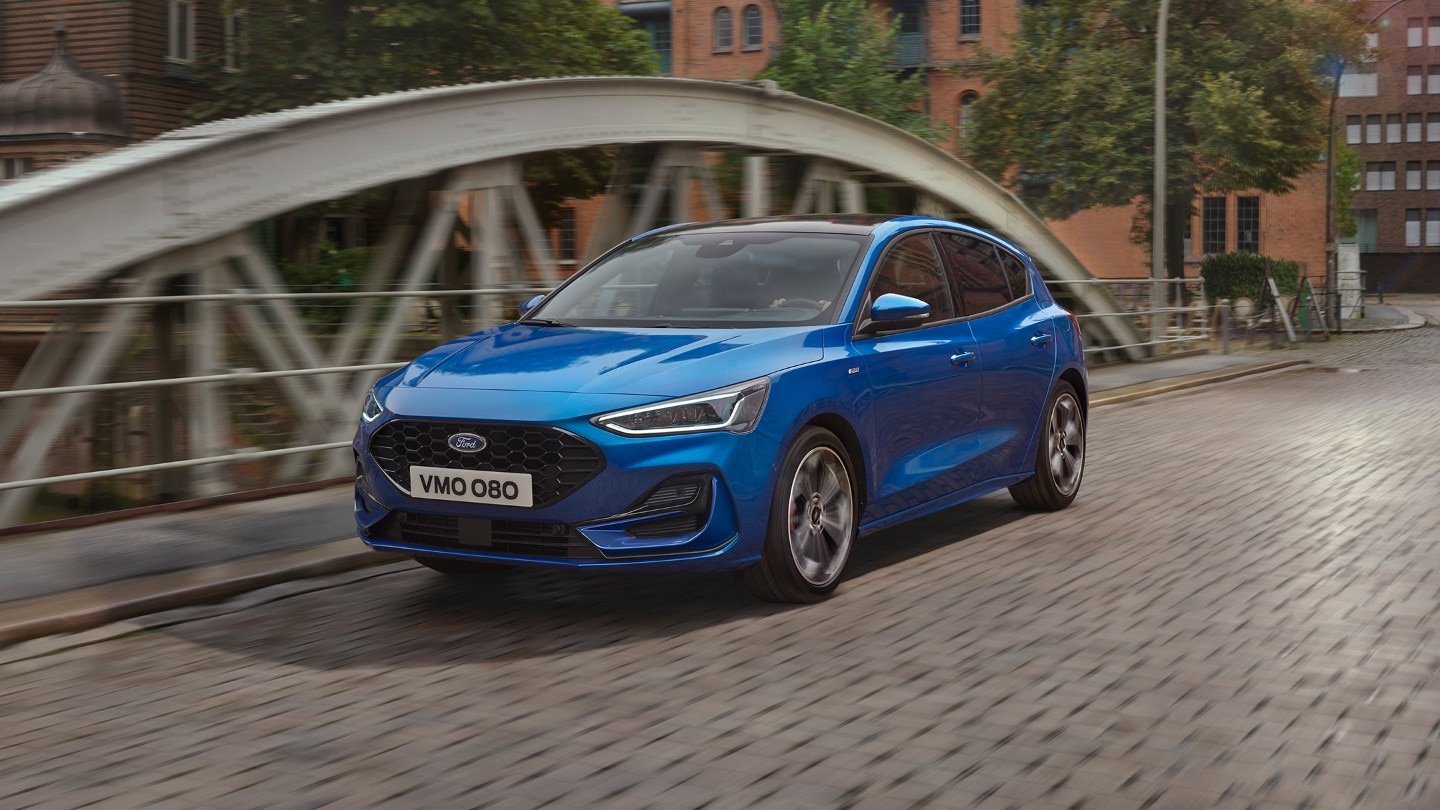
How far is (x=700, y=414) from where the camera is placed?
6.29m

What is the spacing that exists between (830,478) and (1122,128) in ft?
114

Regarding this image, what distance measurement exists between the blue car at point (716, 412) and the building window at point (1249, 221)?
53.1 m

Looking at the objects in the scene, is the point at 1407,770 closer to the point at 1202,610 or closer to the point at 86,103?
the point at 1202,610

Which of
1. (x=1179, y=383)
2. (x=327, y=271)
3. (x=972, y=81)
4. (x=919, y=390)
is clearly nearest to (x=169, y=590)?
(x=919, y=390)

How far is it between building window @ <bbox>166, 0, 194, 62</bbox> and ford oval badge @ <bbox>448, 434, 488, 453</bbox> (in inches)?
1119

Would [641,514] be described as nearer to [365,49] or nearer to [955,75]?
[365,49]

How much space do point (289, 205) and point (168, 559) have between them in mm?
4368

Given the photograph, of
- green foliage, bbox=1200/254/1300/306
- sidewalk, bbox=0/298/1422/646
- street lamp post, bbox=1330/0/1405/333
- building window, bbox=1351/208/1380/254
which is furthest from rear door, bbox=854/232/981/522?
building window, bbox=1351/208/1380/254

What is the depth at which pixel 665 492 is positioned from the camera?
6.18 meters

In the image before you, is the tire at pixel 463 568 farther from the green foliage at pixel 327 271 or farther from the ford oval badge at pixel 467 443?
the green foliage at pixel 327 271

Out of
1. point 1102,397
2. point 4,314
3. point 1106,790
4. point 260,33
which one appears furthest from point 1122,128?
point 1106,790

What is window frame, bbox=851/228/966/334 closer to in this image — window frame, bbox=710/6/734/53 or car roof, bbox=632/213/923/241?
car roof, bbox=632/213/923/241

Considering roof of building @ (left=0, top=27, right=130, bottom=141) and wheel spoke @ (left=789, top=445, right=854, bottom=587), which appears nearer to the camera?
wheel spoke @ (left=789, top=445, right=854, bottom=587)

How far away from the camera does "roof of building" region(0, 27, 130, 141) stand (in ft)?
99.2
